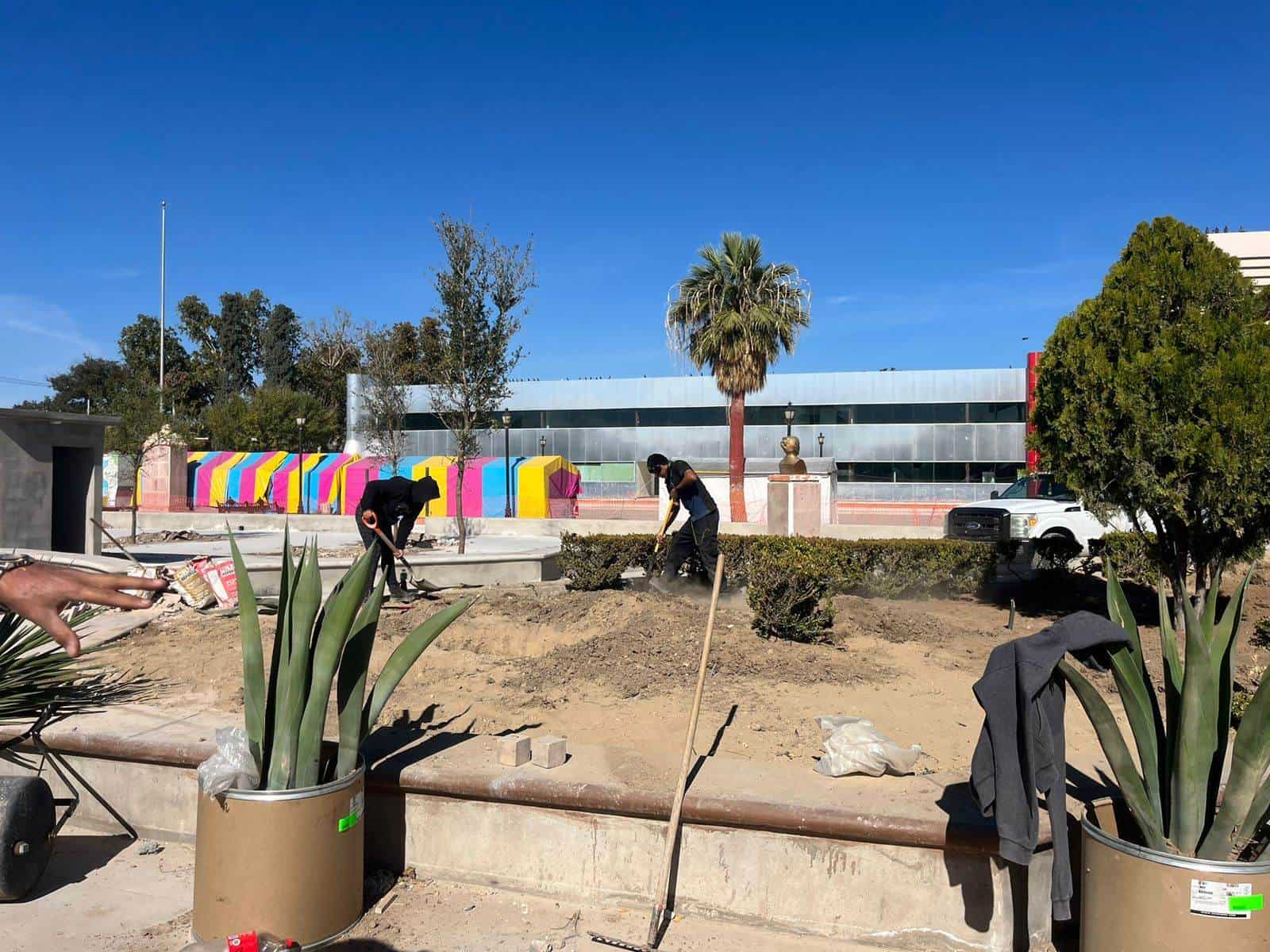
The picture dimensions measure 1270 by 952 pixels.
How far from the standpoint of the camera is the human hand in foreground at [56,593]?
212 centimetres

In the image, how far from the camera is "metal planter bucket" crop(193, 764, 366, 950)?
3.31m

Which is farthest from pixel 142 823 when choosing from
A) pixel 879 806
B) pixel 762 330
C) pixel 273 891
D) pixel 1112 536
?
pixel 762 330

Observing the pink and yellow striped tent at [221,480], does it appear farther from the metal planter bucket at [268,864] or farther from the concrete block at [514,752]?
the metal planter bucket at [268,864]

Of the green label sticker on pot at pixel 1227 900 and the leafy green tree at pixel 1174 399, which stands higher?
the leafy green tree at pixel 1174 399

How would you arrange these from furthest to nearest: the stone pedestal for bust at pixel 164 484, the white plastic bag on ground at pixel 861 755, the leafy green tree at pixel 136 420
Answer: the stone pedestal for bust at pixel 164 484 → the leafy green tree at pixel 136 420 → the white plastic bag on ground at pixel 861 755

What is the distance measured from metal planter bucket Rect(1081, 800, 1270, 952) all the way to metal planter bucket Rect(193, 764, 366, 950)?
2779 mm

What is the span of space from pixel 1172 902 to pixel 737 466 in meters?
22.2

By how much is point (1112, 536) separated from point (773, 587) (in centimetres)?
719

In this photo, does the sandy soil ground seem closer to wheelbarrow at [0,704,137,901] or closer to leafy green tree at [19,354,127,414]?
wheelbarrow at [0,704,137,901]

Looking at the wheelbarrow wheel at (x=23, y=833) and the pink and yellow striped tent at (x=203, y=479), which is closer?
the wheelbarrow wheel at (x=23, y=833)

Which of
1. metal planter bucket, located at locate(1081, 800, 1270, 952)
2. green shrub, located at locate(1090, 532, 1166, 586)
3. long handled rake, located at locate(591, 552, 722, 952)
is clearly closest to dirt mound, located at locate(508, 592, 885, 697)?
long handled rake, located at locate(591, 552, 722, 952)

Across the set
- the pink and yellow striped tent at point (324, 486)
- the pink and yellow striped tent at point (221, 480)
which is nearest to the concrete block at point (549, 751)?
the pink and yellow striped tent at point (324, 486)

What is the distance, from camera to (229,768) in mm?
3379

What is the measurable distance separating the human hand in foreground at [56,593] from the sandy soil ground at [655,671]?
9.10 ft
